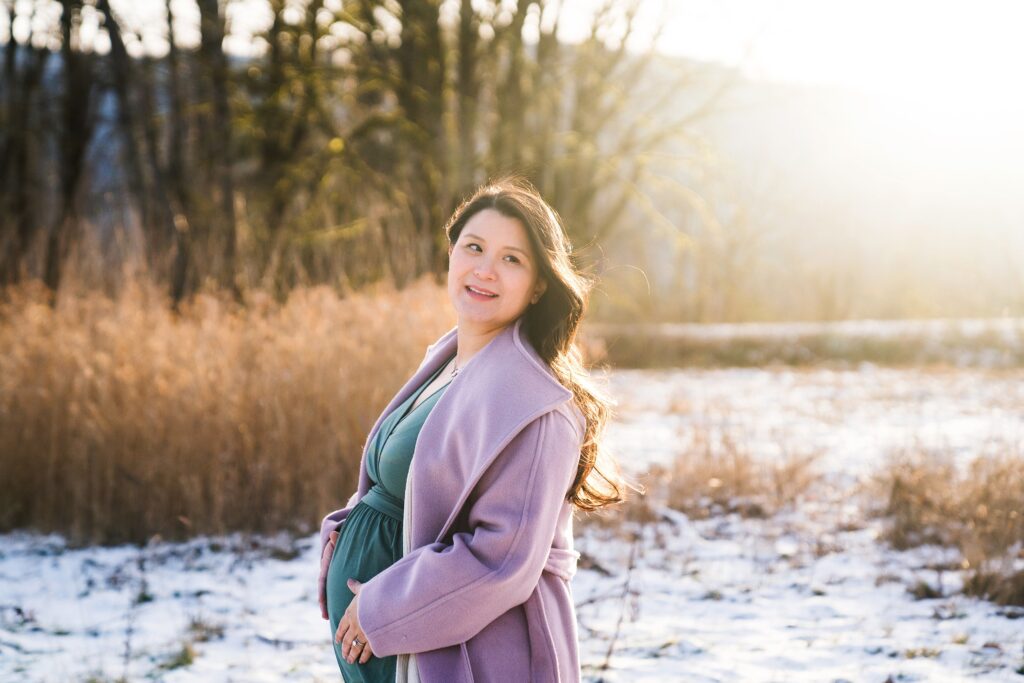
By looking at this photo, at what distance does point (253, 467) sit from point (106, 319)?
1.54m

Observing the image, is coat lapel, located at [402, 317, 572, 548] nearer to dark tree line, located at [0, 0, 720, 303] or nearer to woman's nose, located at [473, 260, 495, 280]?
woman's nose, located at [473, 260, 495, 280]

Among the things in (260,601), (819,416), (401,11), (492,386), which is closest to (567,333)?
(492,386)

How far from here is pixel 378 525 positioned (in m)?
2.02

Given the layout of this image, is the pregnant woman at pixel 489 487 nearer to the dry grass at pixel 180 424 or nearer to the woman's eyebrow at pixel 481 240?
the woman's eyebrow at pixel 481 240

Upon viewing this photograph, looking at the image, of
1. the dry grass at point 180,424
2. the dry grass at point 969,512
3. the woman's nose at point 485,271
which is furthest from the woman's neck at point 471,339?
the dry grass at point 180,424

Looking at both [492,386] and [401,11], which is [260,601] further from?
[401,11]

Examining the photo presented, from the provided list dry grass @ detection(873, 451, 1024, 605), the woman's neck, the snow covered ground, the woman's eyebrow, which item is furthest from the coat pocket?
dry grass @ detection(873, 451, 1024, 605)

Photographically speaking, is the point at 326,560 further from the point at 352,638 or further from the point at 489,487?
the point at 489,487

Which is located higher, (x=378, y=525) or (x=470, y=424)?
(x=470, y=424)

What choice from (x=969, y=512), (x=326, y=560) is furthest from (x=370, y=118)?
(x=326, y=560)

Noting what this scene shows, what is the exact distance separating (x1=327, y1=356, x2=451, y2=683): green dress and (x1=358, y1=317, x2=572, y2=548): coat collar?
0.40 ft

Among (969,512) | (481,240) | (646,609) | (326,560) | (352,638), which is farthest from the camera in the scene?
(969,512)

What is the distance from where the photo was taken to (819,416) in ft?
27.3

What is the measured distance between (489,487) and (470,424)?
120mm
